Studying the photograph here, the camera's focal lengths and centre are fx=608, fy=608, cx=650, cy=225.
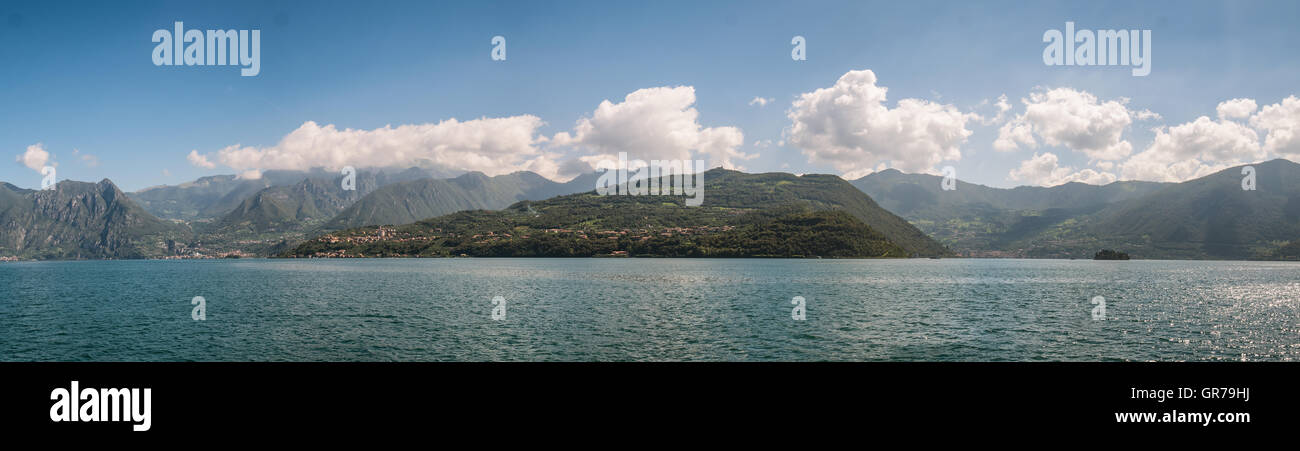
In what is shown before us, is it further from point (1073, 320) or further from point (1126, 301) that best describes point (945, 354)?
point (1126, 301)

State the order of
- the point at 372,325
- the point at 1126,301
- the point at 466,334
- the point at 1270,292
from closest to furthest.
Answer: the point at 466,334, the point at 372,325, the point at 1126,301, the point at 1270,292

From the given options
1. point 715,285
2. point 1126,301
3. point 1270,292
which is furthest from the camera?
point 715,285

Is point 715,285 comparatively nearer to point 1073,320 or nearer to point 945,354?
point 1073,320

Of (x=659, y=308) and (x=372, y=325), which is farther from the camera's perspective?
(x=659, y=308)

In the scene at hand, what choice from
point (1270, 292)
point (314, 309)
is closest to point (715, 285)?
point (314, 309)
